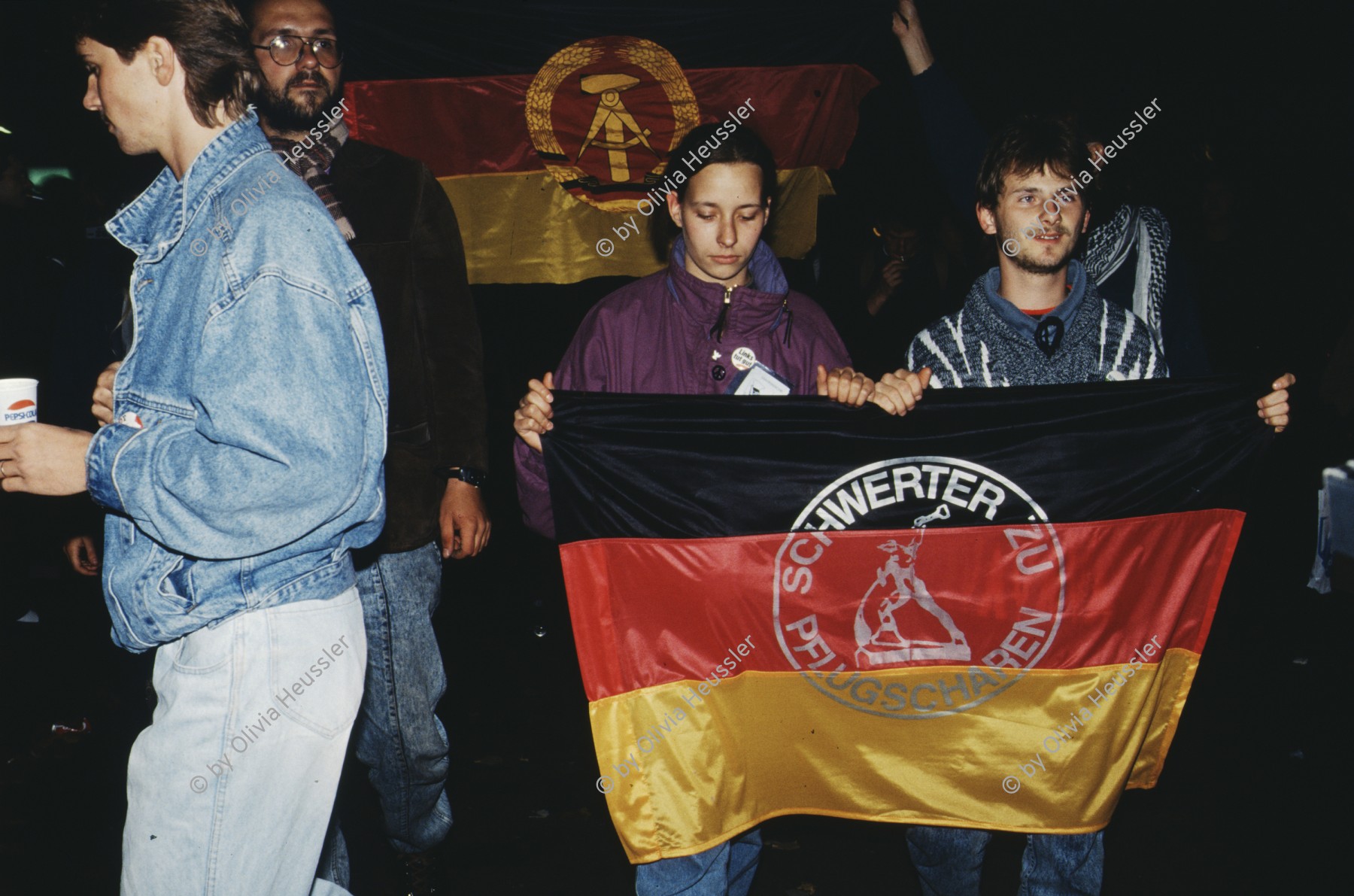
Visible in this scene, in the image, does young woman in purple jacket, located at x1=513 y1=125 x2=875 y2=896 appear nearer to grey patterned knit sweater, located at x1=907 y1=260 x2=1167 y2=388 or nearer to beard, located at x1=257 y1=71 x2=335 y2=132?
grey patterned knit sweater, located at x1=907 y1=260 x2=1167 y2=388

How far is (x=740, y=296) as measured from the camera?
228 centimetres

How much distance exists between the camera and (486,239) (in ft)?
19.2

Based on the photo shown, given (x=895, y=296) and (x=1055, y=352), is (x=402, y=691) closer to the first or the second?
(x=1055, y=352)

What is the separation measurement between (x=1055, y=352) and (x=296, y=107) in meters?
1.87

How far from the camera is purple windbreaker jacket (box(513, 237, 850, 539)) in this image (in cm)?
233

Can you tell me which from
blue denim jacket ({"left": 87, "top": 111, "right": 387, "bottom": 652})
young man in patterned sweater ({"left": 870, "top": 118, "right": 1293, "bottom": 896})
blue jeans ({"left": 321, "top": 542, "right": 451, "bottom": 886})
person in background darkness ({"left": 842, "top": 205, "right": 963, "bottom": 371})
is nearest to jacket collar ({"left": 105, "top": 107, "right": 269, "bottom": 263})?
blue denim jacket ({"left": 87, "top": 111, "right": 387, "bottom": 652})

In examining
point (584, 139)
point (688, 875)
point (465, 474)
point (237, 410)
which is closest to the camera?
point (237, 410)

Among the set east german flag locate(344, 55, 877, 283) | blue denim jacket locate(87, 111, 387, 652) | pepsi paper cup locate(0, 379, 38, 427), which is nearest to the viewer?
blue denim jacket locate(87, 111, 387, 652)

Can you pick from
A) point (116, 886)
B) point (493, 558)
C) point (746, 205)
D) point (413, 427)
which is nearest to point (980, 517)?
point (746, 205)

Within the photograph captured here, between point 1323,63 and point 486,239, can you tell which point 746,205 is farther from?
point 1323,63

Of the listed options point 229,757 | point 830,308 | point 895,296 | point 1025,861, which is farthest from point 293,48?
point 830,308

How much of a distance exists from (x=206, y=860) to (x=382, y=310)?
1337 millimetres

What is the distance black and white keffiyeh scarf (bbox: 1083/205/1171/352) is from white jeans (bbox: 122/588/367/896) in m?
2.08

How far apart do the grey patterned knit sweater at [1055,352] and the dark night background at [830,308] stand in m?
0.30
